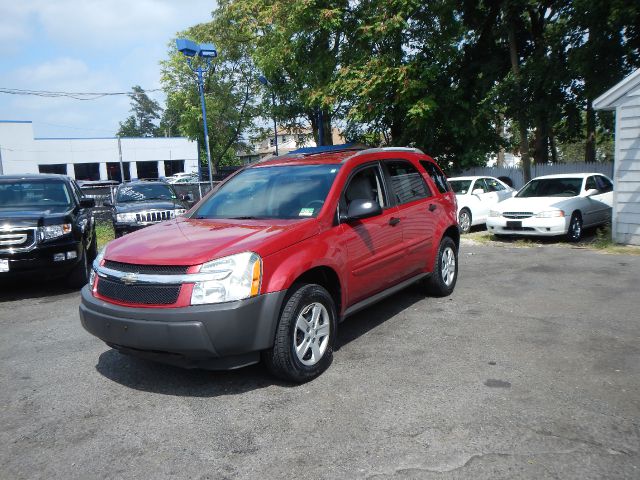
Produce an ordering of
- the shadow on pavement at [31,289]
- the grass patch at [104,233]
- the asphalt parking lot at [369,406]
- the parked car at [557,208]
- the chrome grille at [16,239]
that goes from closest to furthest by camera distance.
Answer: the asphalt parking lot at [369,406]
the chrome grille at [16,239]
the shadow on pavement at [31,289]
the parked car at [557,208]
the grass patch at [104,233]

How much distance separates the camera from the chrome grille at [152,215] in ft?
38.3

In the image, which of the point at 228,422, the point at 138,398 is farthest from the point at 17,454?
the point at 228,422

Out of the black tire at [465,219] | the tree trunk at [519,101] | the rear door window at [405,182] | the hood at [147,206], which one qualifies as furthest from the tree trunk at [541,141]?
the rear door window at [405,182]

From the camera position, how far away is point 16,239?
A: 22.6 ft

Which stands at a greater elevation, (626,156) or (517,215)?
(626,156)

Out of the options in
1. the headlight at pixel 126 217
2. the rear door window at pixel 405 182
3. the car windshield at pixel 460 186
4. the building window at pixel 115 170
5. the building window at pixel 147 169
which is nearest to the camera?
the rear door window at pixel 405 182

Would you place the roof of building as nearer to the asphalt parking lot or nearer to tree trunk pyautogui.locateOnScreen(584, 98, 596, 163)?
the asphalt parking lot

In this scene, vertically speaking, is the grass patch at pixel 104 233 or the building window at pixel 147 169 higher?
the building window at pixel 147 169

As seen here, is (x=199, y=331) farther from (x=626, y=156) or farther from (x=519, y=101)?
(x=519, y=101)

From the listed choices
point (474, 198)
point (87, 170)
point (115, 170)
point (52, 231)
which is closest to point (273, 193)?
point (52, 231)

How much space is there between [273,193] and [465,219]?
31.4 feet

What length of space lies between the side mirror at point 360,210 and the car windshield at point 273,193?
9.9 inches

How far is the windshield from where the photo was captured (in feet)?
38.2

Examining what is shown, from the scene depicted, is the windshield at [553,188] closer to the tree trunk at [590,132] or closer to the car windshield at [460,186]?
the car windshield at [460,186]
